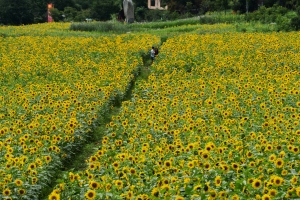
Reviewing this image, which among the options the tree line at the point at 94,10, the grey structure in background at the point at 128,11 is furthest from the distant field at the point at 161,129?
the tree line at the point at 94,10

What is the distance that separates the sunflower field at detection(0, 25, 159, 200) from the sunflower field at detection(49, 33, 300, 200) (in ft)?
2.35

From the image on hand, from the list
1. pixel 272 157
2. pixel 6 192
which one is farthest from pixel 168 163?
pixel 6 192

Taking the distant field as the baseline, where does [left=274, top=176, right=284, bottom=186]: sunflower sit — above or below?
above

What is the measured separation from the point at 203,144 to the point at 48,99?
533 cm

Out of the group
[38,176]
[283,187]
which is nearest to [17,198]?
[38,176]

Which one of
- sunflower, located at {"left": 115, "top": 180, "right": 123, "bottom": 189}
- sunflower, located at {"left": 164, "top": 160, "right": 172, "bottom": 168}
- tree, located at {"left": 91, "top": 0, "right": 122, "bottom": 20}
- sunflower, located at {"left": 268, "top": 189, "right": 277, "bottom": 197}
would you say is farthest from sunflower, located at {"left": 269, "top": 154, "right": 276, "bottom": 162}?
tree, located at {"left": 91, "top": 0, "right": 122, "bottom": 20}

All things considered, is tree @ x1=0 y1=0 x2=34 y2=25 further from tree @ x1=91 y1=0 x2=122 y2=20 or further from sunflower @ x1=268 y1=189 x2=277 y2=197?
sunflower @ x1=268 y1=189 x2=277 y2=197

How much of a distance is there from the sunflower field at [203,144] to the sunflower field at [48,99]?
2.35 feet

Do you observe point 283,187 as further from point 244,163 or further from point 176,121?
point 176,121

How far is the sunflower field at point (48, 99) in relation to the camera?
7.08 metres

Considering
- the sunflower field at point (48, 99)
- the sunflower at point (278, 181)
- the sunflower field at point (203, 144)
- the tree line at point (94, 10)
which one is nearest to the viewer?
the sunflower at point (278, 181)

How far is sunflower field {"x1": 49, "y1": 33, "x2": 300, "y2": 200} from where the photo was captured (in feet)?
17.5

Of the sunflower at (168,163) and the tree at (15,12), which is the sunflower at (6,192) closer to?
the sunflower at (168,163)

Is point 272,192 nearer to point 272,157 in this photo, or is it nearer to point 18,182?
point 272,157
